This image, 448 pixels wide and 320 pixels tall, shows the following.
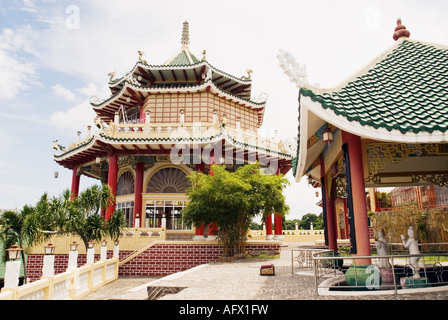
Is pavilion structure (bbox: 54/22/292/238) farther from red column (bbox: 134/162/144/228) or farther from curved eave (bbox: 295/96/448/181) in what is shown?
curved eave (bbox: 295/96/448/181)

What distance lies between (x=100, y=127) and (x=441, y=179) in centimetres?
1751

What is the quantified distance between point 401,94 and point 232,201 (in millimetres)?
9204

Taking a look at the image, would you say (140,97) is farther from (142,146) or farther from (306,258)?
(306,258)

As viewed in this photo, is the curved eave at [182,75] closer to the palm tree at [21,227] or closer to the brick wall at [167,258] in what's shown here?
the palm tree at [21,227]

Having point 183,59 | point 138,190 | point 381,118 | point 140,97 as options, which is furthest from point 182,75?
point 381,118

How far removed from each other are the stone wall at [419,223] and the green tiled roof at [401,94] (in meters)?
15.9

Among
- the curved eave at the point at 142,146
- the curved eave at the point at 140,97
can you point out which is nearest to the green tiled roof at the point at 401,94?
the curved eave at the point at 142,146

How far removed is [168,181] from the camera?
22094 millimetres

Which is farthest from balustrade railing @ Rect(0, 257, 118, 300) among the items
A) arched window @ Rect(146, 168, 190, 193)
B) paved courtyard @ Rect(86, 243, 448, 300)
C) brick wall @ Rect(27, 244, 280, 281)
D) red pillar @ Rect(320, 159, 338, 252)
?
red pillar @ Rect(320, 159, 338, 252)

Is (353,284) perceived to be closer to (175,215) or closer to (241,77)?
(175,215)

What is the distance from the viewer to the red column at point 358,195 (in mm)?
6734

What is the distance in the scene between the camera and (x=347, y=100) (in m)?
6.90

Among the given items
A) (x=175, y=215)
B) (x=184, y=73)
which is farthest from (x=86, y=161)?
(x=184, y=73)

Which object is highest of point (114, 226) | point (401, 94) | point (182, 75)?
point (182, 75)
